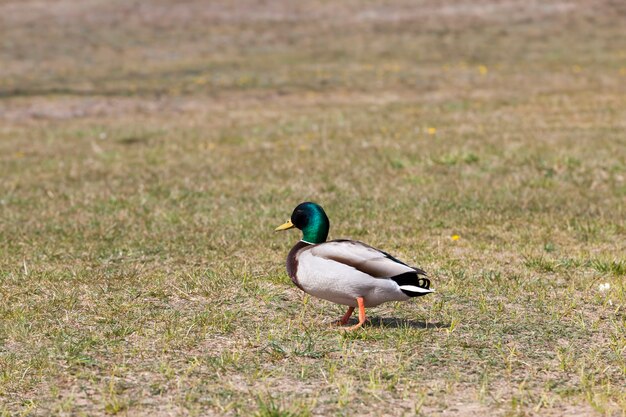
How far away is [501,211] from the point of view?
11.3 m

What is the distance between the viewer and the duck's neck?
6809 millimetres

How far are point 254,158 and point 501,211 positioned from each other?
17.2 feet

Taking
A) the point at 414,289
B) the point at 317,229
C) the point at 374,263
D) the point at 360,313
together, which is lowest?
the point at 360,313

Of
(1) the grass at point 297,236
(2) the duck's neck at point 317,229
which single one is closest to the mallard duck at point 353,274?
(2) the duck's neck at point 317,229

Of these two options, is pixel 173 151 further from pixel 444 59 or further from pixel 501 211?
pixel 444 59

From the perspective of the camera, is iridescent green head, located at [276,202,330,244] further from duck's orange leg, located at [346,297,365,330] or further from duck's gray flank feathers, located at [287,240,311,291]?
duck's orange leg, located at [346,297,365,330]

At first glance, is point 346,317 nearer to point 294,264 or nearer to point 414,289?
point 294,264

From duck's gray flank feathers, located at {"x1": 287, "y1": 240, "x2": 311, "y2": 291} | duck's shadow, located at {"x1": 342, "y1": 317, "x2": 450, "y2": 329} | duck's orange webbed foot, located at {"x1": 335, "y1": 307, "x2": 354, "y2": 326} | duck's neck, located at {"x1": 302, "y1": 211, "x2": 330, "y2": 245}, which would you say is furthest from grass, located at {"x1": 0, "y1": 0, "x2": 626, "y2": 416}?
duck's neck, located at {"x1": 302, "y1": 211, "x2": 330, "y2": 245}

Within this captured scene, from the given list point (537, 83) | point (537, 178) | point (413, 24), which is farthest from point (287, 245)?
point (413, 24)

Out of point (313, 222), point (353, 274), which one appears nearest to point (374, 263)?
point (353, 274)

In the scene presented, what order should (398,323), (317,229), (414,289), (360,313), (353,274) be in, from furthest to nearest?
(398,323) → (317,229) → (360,313) → (353,274) → (414,289)

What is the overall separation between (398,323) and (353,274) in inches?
33.9

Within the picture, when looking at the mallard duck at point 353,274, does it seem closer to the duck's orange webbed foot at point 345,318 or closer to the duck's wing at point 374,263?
the duck's wing at point 374,263

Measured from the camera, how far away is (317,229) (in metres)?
6.80
